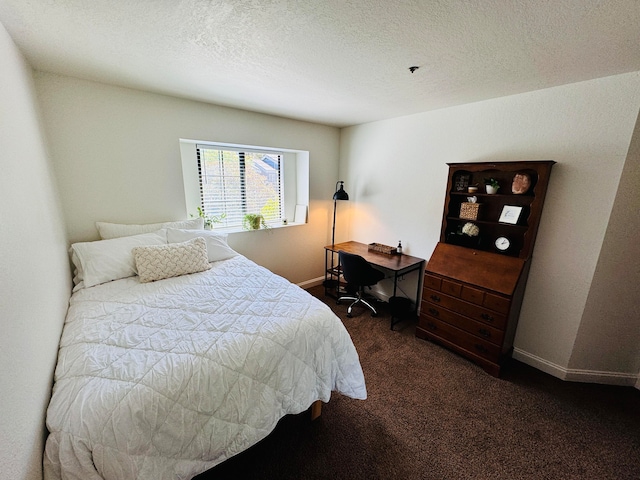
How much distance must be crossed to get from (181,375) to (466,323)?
219 cm

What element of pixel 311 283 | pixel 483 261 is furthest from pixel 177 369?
pixel 311 283

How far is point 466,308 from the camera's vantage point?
2164 mm

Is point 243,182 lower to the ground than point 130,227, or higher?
higher

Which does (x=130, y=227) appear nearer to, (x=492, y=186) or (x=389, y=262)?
(x=389, y=262)

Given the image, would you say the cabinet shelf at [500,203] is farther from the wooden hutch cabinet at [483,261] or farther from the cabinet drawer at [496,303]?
the cabinet drawer at [496,303]

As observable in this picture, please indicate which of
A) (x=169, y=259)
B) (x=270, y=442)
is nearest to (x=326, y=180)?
(x=169, y=259)

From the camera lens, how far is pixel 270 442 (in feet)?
4.83

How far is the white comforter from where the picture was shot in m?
0.89

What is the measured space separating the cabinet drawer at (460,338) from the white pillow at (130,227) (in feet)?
8.24

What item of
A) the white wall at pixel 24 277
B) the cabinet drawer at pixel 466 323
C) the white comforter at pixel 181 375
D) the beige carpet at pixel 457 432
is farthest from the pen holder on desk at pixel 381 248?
the white wall at pixel 24 277

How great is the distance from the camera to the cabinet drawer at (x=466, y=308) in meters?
1.99

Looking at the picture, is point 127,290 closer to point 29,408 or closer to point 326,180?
point 29,408

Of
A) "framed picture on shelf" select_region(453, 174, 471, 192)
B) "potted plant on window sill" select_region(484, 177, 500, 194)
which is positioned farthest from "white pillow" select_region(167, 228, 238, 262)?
"potted plant on window sill" select_region(484, 177, 500, 194)

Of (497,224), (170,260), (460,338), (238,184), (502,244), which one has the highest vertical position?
(238,184)
